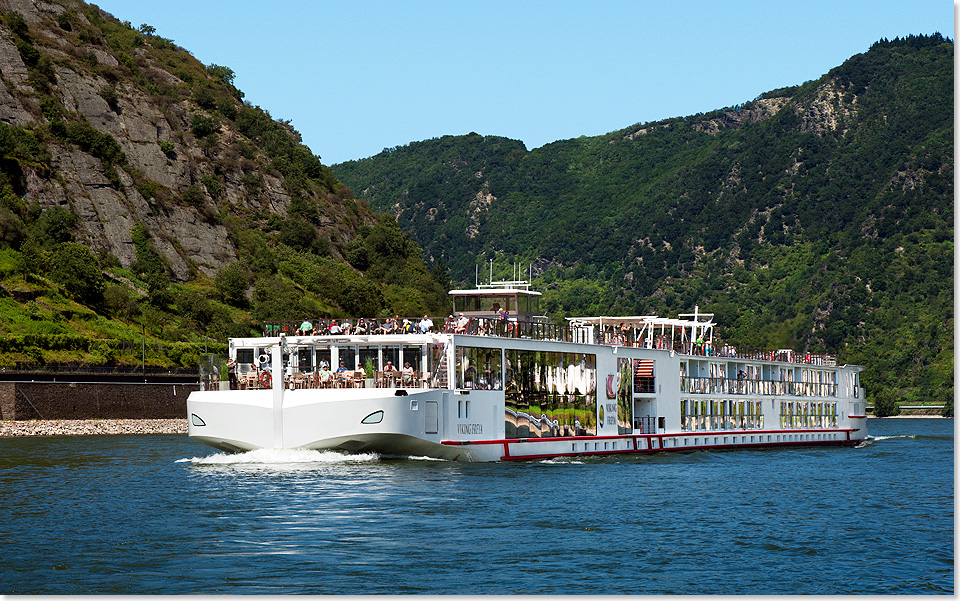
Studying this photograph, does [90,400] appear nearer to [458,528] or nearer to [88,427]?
[88,427]

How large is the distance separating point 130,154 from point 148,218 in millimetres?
11690

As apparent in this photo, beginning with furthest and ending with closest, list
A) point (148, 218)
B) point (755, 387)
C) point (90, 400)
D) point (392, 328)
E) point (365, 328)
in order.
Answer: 1. point (148, 218)
2. point (90, 400)
3. point (755, 387)
4. point (365, 328)
5. point (392, 328)


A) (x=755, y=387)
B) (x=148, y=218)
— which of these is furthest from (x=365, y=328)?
(x=148, y=218)

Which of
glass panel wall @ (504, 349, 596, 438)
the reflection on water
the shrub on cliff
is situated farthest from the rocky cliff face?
the reflection on water

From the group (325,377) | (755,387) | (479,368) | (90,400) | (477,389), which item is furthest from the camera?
(90,400)

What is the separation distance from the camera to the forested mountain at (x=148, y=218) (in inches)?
3900

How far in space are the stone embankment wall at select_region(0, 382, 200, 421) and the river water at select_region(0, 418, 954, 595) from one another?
102 feet

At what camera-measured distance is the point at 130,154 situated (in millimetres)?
132875

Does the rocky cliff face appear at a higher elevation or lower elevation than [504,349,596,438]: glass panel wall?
higher

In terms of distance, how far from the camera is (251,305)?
12150cm

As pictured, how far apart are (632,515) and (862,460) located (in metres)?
30.1

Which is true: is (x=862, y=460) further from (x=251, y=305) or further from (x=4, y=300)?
(x=251, y=305)

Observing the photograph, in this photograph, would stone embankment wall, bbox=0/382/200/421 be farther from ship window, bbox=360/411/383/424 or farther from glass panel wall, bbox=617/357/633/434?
ship window, bbox=360/411/383/424

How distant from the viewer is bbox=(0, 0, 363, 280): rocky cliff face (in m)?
119
